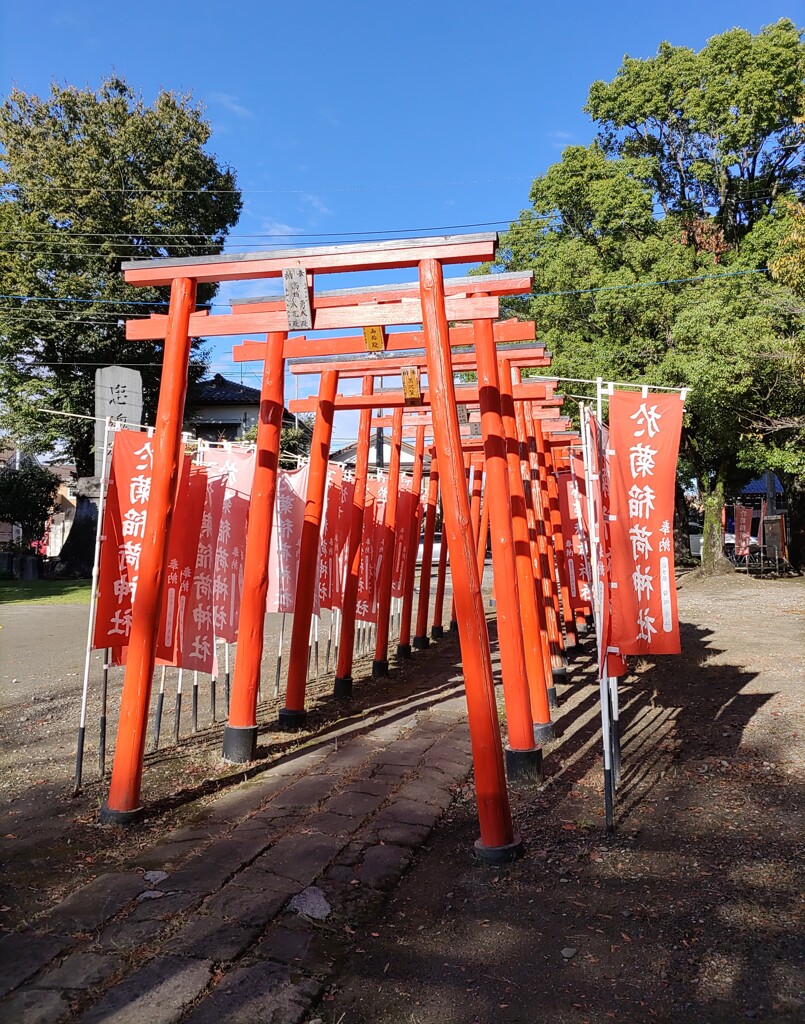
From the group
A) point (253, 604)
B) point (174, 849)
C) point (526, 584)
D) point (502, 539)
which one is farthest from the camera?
point (526, 584)

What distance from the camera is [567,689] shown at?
30.6 feet

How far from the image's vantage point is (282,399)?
246 inches

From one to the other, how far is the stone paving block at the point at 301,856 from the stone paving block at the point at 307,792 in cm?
56

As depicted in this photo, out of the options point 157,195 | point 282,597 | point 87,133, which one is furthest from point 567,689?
point 87,133

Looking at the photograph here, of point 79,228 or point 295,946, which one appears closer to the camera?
point 295,946

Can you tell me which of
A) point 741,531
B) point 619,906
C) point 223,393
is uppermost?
point 223,393

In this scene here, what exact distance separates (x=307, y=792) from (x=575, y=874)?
1.98m

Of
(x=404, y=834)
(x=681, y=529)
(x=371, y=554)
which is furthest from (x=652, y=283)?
(x=404, y=834)

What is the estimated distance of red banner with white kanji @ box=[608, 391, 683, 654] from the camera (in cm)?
505

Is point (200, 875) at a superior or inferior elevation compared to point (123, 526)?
inferior

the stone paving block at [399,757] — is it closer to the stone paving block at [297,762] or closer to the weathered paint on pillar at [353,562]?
the stone paving block at [297,762]

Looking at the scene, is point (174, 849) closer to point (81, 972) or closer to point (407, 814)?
point (81, 972)

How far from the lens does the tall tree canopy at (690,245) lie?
702 inches

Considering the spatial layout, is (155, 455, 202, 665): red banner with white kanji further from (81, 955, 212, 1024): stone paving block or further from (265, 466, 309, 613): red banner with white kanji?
(81, 955, 212, 1024): stone paving block
